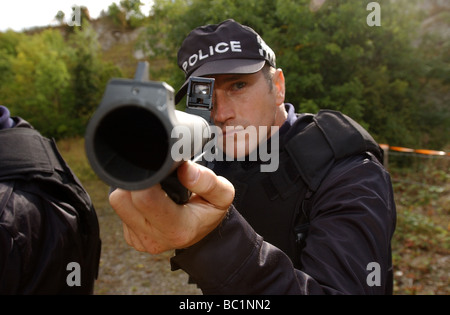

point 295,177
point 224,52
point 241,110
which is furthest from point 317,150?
point 224,52

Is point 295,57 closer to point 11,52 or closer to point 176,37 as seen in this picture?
point 176,37

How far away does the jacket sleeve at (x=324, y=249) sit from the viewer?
1.42 metres

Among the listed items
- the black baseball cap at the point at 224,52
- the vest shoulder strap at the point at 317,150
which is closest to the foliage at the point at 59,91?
the black baseball cap at the point at 224,52

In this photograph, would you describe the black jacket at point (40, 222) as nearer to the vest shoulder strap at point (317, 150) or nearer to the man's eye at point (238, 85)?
the man's eye at point (238, 85)

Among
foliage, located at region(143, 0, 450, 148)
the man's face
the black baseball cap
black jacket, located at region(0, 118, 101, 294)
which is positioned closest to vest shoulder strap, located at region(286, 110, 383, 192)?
the man's face

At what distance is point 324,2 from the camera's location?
33.9ft

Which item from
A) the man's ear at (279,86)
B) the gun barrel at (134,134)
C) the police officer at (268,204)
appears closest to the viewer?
the gun barrel at (134,134)

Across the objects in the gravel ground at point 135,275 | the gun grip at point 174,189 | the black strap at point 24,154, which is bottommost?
the gravel ground at point 135,275

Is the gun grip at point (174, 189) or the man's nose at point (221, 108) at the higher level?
the man's nose at point (221, 108)

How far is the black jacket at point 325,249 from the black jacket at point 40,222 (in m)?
1.71

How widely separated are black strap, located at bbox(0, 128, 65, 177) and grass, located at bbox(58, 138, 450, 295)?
14.3 feet

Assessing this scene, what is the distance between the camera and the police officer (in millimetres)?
1302

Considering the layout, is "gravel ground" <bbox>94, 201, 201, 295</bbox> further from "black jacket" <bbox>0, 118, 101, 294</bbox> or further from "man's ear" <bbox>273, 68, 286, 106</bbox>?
"man's ear" <bbox>273, 68, 286, 106</bbox>

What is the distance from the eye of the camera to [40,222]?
9.11 ft
